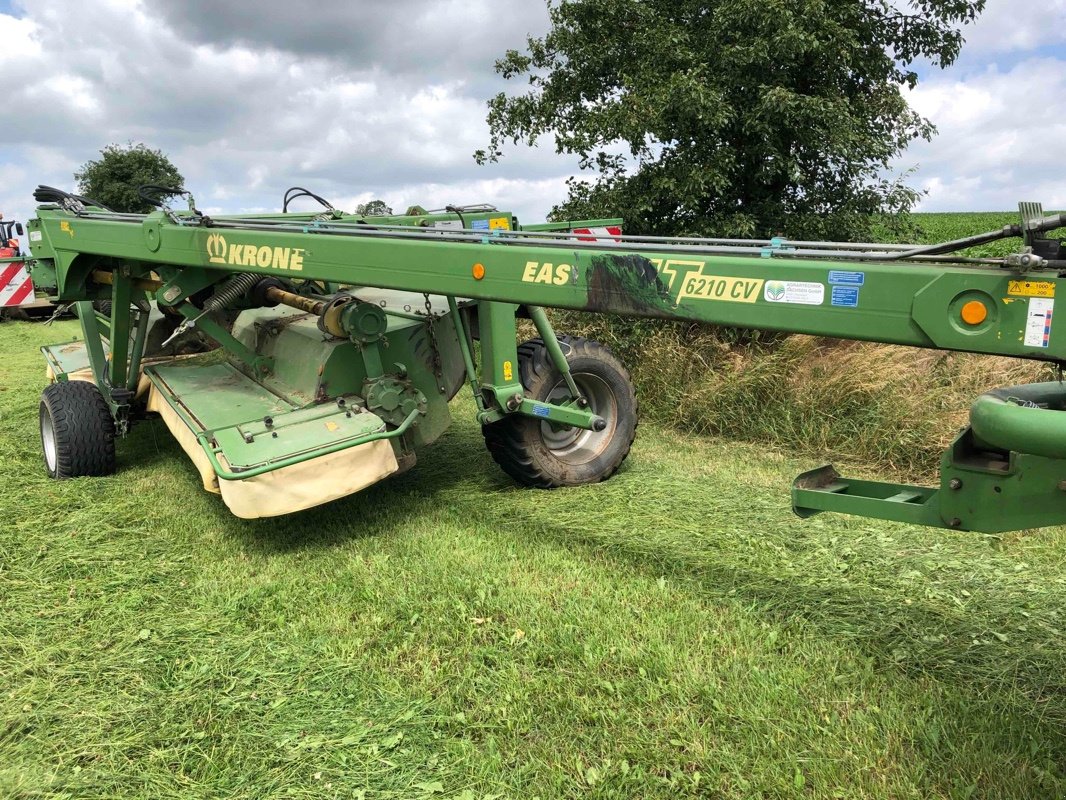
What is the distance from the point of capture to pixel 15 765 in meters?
2.35

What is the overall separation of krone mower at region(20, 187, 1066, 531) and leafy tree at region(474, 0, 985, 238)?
204 cm

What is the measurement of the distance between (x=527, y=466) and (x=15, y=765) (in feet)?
9.28

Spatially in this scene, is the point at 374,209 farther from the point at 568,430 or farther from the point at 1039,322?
the point at 1039,322

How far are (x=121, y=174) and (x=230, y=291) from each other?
95.1ft

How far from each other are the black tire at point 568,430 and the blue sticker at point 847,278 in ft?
8.52

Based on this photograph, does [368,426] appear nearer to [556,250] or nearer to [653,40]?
[556,250]

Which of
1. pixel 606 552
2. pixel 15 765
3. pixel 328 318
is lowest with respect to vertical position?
pixel 15 765

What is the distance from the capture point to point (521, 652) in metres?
2.89

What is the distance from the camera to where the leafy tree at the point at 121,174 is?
27.8m

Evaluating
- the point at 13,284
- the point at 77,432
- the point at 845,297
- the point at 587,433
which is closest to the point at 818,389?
the point at 587,433

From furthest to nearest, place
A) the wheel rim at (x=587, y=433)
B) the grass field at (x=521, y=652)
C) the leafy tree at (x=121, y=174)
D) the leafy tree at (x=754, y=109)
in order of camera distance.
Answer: the leafy tree at (x=121, y=174) → the leafy tree at (x=754, y=109) → the wheel rim at (x=587, y=433) → the grass field at (x=521, y=652)

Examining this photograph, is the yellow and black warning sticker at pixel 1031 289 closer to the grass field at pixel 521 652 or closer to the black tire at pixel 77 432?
the grass field at pixel 521 652

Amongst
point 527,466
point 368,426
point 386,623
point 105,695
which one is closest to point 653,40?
point 527,466

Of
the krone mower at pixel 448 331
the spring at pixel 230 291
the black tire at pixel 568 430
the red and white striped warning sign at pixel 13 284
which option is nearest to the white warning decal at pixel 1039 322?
the krone mower at pixel 448 331
